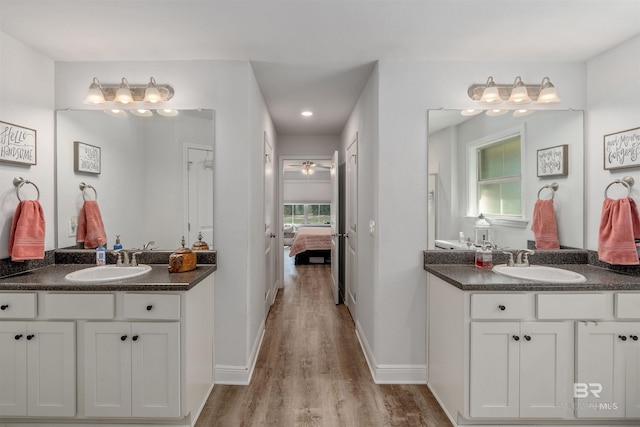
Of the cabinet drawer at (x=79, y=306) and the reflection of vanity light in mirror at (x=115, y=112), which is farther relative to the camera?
the reflection of vanity light in mirror at (x=115, y=112)

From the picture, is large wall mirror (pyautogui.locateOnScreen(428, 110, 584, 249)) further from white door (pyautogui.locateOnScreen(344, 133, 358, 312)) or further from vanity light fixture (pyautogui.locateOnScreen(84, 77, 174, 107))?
vanity light fixture (pyautogui.locateOnScreen(84, 77, 174, 107))

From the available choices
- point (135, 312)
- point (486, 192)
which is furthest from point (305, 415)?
point (486, 192)

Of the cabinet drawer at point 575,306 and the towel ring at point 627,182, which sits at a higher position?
the towel ring at point 627,182

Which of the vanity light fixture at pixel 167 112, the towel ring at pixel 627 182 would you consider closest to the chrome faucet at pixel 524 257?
the towel ring at pixel 627 182

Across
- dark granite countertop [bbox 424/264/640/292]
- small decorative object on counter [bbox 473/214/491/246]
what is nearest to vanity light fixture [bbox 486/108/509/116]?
small decorative object on counter [bbox 473/214/491/246]

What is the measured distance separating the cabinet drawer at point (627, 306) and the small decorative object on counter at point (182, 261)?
8.36 ft

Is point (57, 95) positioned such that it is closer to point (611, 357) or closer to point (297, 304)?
point (297, 304)

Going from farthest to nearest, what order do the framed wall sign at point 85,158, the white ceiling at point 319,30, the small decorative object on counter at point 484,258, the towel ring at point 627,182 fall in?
1. the framed wall sign at point 85,158
2. the small decorative object on counter at point 484,258
3. the towel ring at point 627,182
4. the white ceiling at point 319,30

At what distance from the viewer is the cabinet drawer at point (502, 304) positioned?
1854 millimetres

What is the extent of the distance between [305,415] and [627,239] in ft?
7.40

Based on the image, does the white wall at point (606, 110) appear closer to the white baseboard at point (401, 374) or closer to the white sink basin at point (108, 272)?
the white baseboard at point (401, 374)

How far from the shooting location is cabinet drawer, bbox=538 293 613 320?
1850mm

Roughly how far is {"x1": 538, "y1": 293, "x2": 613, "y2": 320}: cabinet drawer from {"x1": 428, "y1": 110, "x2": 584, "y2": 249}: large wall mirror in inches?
25.9

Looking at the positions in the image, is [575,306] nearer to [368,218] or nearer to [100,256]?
[368,218]
